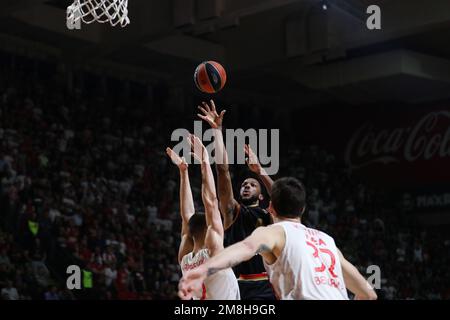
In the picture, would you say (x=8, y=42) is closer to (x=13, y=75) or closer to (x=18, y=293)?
(x=13, y=75)

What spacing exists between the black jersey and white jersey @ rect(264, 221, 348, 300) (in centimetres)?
226

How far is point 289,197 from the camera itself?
4844 mm

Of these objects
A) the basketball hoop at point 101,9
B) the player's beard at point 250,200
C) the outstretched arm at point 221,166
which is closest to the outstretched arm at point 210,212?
the outstretched arm at point 221,166

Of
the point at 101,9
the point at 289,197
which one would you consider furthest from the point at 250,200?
the point at 101,9

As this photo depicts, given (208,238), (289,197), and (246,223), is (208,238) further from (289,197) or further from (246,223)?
(289,197)

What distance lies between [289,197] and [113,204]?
46.6ft

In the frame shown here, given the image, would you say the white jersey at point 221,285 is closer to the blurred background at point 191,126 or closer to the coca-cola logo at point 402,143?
the blurred background at point 191,126

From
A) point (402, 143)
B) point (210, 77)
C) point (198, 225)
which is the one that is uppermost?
point (402, 143)

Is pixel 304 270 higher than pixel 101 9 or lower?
lower

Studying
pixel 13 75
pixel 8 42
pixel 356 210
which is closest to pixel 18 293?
pixel 13 75

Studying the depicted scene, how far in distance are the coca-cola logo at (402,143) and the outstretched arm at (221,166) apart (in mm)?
20430

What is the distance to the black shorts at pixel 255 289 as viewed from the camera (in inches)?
272

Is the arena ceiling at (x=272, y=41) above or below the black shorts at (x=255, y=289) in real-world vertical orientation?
above
